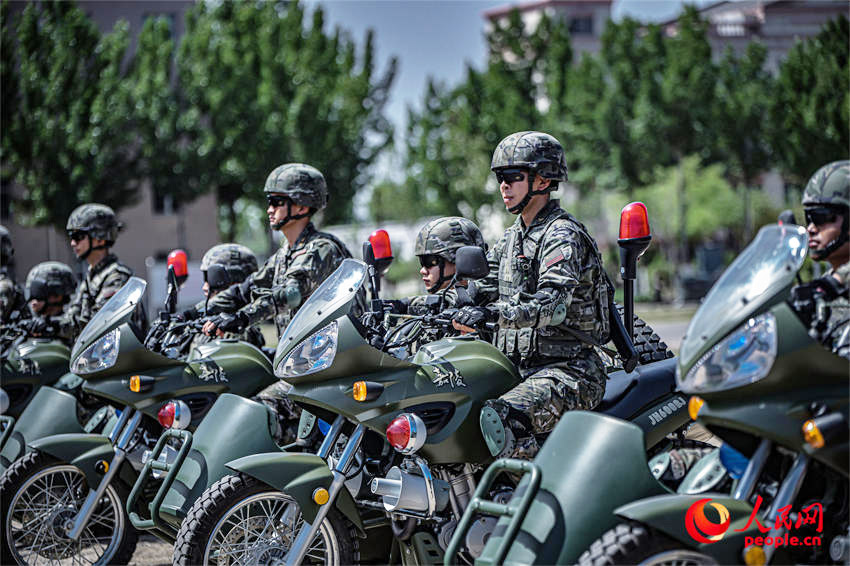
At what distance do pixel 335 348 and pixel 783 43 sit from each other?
179ft

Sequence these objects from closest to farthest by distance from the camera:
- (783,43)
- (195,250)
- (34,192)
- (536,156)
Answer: (536,156)
(34,192)
(195,250)
(783,43)

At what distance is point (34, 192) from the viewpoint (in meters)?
25.3

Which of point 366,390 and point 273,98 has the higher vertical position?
point 273,98

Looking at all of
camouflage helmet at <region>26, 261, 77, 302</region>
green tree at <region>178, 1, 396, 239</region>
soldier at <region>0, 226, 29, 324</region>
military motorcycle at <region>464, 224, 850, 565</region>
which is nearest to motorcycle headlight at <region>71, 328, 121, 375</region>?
soldier at <region>0, 226, 29, 324</region>

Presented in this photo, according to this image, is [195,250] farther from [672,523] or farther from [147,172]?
[672,523]

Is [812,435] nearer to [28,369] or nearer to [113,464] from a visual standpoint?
[113,464]

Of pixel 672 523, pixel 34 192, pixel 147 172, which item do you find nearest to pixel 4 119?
pixel 34 192

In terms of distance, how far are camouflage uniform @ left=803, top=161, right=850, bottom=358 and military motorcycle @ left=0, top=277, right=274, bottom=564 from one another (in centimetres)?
354

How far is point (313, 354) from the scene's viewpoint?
14.7 feet

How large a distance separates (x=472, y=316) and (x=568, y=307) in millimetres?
629

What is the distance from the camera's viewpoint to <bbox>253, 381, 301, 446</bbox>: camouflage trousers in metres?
5.94

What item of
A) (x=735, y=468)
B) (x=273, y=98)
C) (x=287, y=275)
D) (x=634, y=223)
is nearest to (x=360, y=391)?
(x=735, y=468)

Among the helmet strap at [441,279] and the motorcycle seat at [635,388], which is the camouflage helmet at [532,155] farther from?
the motorcycle seat at [635,388]

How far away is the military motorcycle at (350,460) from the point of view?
440cm
